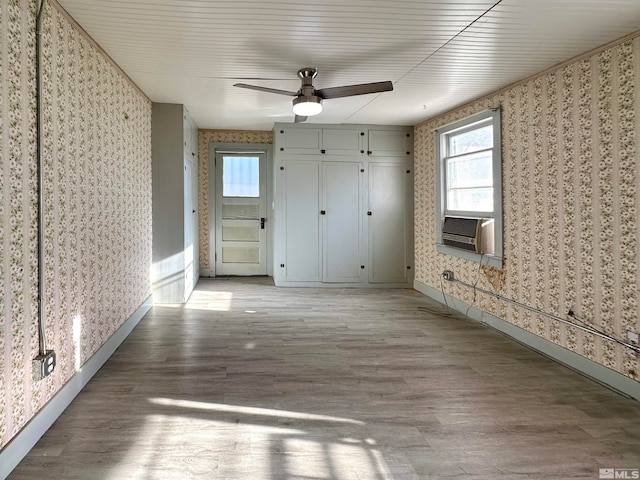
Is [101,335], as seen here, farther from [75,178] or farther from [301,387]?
[301,387]

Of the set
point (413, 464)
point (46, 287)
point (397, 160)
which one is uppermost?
point (397, 160)

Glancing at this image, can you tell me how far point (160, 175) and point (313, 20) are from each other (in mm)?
3001

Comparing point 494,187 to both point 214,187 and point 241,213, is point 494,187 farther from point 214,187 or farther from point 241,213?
point 214,187

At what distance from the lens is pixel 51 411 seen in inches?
94.0

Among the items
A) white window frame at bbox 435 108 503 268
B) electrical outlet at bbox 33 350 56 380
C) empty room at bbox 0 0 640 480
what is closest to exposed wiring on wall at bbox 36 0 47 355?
empty room at bbox 0 0 640 480

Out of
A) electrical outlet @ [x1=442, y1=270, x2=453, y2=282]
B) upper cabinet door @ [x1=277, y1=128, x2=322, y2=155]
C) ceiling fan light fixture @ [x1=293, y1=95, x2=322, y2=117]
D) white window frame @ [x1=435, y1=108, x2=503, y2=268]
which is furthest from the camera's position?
upper cabinet door @ [x1=277, y1=128, x2=322, y2=155]

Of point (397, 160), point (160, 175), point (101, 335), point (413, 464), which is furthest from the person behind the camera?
point (397, 160)

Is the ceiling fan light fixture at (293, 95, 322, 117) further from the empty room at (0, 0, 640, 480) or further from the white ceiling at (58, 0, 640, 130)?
the white ceiling at (58, 0, 640, 130)

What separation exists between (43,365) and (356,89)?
2.72 m

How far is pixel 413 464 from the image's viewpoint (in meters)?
2.05

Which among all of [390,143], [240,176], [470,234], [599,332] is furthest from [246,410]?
[240,176]

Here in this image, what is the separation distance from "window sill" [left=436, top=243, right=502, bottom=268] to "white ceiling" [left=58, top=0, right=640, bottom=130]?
1.57m

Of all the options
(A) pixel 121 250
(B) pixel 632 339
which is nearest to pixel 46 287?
(A) pixel 121 250

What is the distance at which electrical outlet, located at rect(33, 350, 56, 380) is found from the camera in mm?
2221
